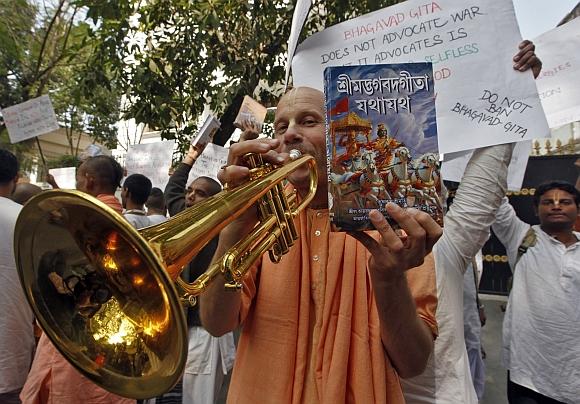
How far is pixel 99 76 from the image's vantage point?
479 centimetres

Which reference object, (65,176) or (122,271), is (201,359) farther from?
(65,176)

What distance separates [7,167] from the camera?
308 centimetres

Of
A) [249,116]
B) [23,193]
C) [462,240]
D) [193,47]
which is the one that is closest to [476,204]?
[462,240]

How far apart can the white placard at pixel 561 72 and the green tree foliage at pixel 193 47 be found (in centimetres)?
214

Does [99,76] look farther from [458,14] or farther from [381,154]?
[381,154]

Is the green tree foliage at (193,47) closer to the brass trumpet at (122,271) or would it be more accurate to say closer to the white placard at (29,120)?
the white placard at (29,120)

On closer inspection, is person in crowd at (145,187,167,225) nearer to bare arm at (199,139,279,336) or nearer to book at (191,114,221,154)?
book at (191,114,221,154)

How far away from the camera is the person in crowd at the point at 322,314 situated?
131 centimetres

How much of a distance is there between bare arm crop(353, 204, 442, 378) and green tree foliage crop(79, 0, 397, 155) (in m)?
3.72

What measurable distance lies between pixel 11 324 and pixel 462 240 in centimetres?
256

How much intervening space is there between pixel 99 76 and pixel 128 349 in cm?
418

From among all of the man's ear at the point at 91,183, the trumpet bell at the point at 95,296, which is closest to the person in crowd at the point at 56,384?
the man's ear at the point at 91,183

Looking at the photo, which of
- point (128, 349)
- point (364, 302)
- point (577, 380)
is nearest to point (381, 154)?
point (364, 302)

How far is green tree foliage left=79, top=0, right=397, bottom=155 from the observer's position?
15.1 ft
